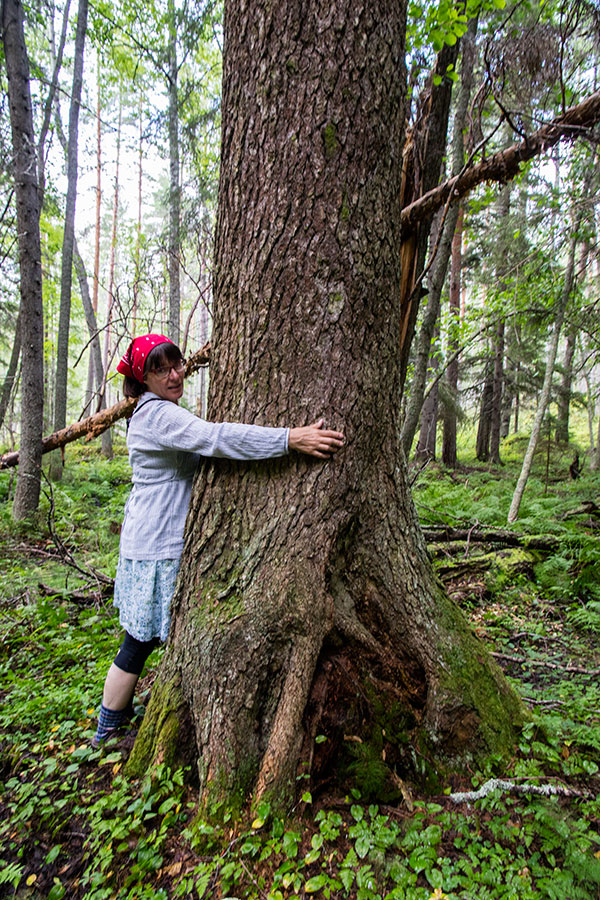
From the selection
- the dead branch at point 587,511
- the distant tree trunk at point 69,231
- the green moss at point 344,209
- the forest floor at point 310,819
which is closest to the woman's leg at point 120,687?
the forest floor at point 310,819

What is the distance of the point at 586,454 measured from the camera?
16.9 m

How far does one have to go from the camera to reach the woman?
8.51ft

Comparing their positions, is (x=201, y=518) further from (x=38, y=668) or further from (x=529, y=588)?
(x=529, y=588)

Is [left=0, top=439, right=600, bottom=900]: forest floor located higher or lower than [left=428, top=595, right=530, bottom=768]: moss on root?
lower

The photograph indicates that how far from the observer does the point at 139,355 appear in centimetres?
266

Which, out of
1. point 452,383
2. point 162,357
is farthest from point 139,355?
point 452,383

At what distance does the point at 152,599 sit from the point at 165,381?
127 centimetres

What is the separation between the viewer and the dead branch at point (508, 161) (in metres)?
3.08

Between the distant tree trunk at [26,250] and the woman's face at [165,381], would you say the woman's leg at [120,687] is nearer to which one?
the woman's face at [165,381]

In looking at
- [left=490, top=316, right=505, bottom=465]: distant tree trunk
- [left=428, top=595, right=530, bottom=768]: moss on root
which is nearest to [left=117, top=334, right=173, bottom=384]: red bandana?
[left=428, top=595, right=530, bottom=768]: moss on root

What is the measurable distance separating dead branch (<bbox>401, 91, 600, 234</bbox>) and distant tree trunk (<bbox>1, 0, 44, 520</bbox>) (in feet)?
23.3

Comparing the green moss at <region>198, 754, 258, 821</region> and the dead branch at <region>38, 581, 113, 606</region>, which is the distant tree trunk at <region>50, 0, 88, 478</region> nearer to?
the dead branch at <region>38, 581, 113, 606</region>

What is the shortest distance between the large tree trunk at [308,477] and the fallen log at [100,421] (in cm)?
184

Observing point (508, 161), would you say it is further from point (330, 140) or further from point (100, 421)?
point (100, 421)
